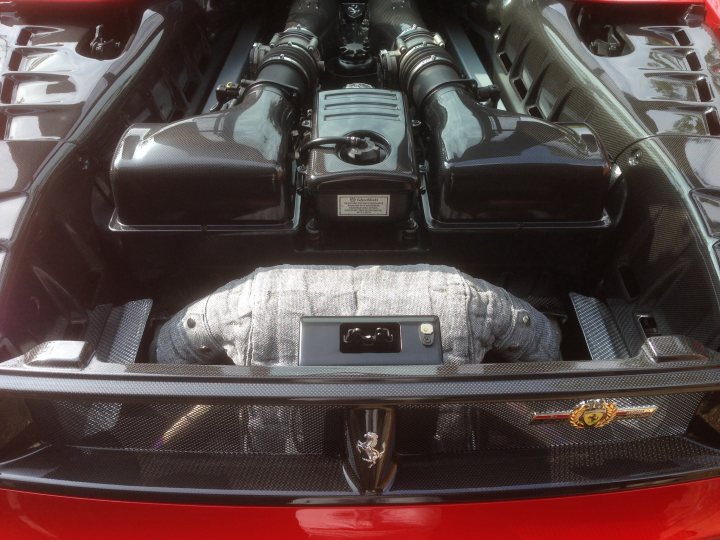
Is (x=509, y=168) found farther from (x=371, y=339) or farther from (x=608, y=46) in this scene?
(x=608, y=46)

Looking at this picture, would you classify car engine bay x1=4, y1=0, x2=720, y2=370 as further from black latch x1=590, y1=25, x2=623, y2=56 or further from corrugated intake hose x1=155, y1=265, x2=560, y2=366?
black latch x1=590, y1=25, x2=623, y2=56

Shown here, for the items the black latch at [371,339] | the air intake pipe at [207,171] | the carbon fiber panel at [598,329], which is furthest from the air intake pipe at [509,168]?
the black latch at [371,339]

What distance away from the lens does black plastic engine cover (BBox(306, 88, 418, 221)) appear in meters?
1.32

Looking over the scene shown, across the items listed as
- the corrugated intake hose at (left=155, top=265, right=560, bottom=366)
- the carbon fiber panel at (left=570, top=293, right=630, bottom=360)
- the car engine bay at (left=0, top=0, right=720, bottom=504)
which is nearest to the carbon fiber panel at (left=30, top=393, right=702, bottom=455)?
the car engine bay at (left=0, top=0, right=720, bottom=504)

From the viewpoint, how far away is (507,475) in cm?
103

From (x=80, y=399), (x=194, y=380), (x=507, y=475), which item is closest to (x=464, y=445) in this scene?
(x=507, y=475)

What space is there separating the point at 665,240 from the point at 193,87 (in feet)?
5.28

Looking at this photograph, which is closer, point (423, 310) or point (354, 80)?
point (423, 310)

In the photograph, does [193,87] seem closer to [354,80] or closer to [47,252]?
[354,80]

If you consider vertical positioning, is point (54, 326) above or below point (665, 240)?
below

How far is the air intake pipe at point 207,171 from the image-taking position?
132cm

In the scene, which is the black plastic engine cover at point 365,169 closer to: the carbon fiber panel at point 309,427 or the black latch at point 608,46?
the carbon fiber panel at point 309,427

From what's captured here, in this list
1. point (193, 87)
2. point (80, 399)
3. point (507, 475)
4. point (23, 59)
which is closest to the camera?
point (80, 399)

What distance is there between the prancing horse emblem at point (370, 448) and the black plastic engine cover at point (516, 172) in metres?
0.63
